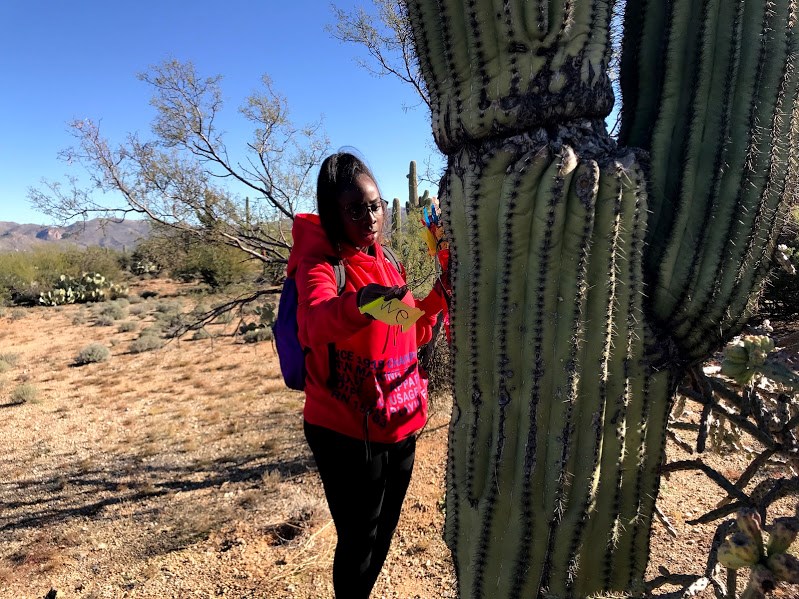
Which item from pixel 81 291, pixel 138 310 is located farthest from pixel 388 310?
pixel 81 291

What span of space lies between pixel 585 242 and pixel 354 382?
1065mm

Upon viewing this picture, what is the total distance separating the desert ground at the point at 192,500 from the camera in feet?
12.1

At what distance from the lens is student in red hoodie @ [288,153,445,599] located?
6.46 feet

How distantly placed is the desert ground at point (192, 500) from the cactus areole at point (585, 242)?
550 mm

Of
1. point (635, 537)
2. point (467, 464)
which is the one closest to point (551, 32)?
point (467, 464)

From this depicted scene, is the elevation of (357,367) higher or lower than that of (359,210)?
lower

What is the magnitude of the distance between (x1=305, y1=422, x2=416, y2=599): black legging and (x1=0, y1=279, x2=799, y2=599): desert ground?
106 cm

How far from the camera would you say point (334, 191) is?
6.46ft

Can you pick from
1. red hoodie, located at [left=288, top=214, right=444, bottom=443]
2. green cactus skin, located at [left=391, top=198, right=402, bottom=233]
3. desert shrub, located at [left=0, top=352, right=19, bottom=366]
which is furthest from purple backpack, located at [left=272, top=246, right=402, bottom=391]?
desert shrub, located at [left=0, top=352, right=19, bottom=366]

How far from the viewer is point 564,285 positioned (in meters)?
1.42

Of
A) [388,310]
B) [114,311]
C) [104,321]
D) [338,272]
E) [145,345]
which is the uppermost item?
[338,272]

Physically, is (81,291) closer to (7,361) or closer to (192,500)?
(7,361)

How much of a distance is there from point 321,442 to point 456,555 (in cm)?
67

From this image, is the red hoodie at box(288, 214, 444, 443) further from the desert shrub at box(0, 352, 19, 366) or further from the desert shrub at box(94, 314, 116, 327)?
the desert shrub at box(94, 314, 116, 327)
